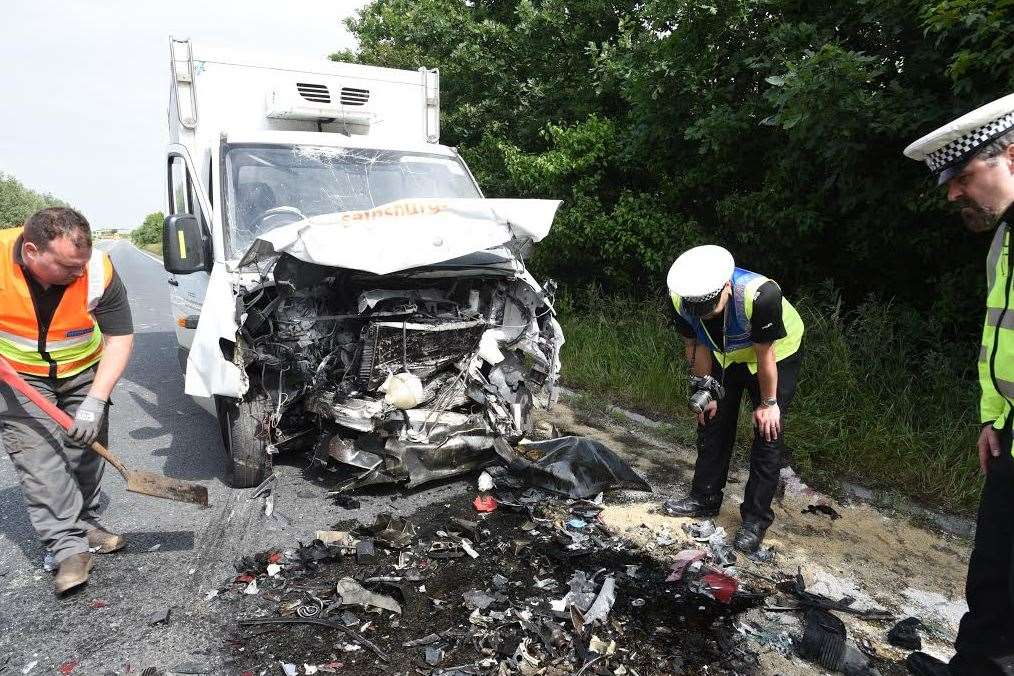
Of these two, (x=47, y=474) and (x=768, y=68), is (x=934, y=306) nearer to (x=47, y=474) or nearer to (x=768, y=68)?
(x=768, y=68)

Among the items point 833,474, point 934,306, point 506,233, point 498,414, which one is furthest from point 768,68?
point 498,414

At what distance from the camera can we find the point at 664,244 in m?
6.77

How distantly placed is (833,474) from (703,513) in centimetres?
111

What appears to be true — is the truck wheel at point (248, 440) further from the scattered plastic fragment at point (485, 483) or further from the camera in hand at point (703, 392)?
the camera in hand at point (703, 392)

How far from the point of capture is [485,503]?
156 inches

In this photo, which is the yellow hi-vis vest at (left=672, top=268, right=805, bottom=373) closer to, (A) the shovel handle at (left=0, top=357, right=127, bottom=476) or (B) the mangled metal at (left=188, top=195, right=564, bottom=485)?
(B) the mangled metal at (left=188, top=195, right=564, bottom=485)

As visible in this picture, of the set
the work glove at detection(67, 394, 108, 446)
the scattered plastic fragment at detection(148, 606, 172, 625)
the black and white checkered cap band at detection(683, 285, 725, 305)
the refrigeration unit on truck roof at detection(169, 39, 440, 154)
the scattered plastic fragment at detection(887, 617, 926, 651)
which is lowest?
the scattered plastic fragment at detection(887, 617, 926, 651)

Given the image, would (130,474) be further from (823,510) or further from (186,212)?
(823,510)

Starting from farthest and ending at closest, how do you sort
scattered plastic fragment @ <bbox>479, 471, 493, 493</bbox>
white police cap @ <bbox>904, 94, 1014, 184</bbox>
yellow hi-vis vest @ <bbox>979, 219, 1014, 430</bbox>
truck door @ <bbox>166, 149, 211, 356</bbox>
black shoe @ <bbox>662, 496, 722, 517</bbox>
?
truck door @ <bbox>166, 149, 211, 356</bbox> < scattered plastic fragment @ <bbox>479, 471, 493, 493</bbox> < black shoe @ <bbox>662, 496, 722, 517</bbox> < yellow hi-vis vest @ <bbox>979, 219, 1014, 430</bbox> < white police cap @ <bbox>904, 94, 1014, 184</bbox>

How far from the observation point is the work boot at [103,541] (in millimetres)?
3414

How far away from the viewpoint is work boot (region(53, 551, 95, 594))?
2996 millimetres

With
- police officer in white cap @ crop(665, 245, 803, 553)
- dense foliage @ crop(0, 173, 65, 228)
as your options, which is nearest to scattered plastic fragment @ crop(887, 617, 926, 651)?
police officer in white cap @ crop(665, 245, 803, 553)

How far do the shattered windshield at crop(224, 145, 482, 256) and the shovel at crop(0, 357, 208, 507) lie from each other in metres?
1.52

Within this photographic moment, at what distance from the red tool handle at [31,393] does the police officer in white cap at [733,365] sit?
3188mm
